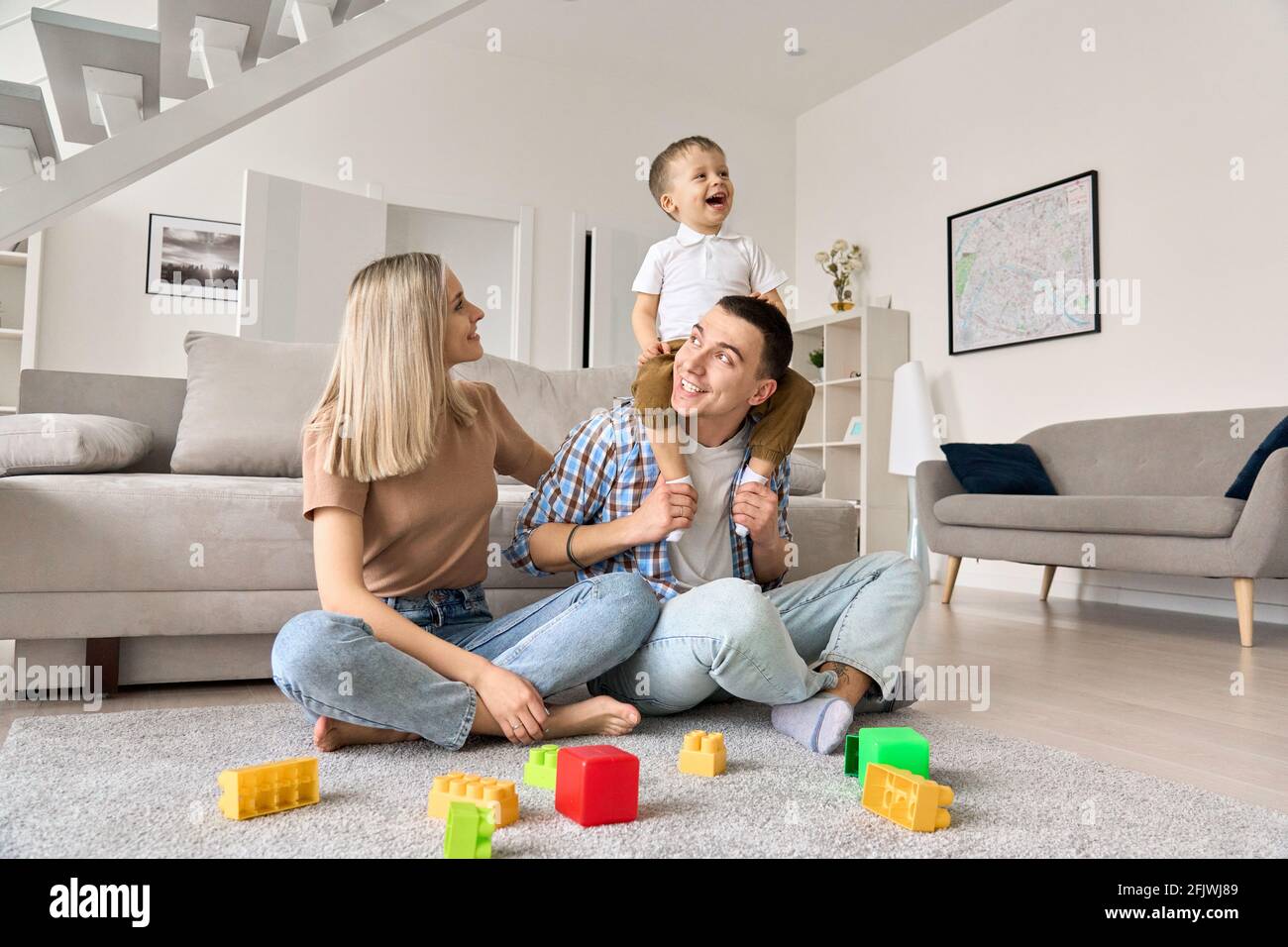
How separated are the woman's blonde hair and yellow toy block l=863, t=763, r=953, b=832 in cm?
82

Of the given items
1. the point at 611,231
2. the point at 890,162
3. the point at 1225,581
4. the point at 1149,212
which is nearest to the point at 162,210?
the point at 611,231

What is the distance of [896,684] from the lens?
171cm

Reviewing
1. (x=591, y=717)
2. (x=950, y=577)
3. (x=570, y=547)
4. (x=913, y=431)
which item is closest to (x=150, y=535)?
(x=570, y=547)

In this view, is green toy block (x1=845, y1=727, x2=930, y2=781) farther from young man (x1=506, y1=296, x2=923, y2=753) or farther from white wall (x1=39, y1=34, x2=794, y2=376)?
white wall (x1=39, y1=34, x2=794, y2=376)

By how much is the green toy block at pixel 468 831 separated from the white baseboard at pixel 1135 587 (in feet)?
11.9

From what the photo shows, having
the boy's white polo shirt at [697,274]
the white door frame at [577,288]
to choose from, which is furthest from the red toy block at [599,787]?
the white door frame at [577,288]

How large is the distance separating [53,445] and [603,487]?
1177 mm

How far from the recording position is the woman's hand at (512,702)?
54.4 inches

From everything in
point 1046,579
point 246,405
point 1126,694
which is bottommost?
point 1126,694

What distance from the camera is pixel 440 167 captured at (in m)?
5.59

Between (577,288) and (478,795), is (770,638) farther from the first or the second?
(577,288)

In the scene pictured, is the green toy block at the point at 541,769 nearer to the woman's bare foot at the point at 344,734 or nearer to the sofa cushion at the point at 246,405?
the woman's bare foot at the point at 344,734

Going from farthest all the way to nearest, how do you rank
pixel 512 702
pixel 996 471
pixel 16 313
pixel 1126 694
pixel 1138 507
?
pixel 16 313 < pixel 996 471 < pixel 1138 507 < pixel 1126 694 < pixel 512 702

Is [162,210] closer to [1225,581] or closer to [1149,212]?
[1149,212]
